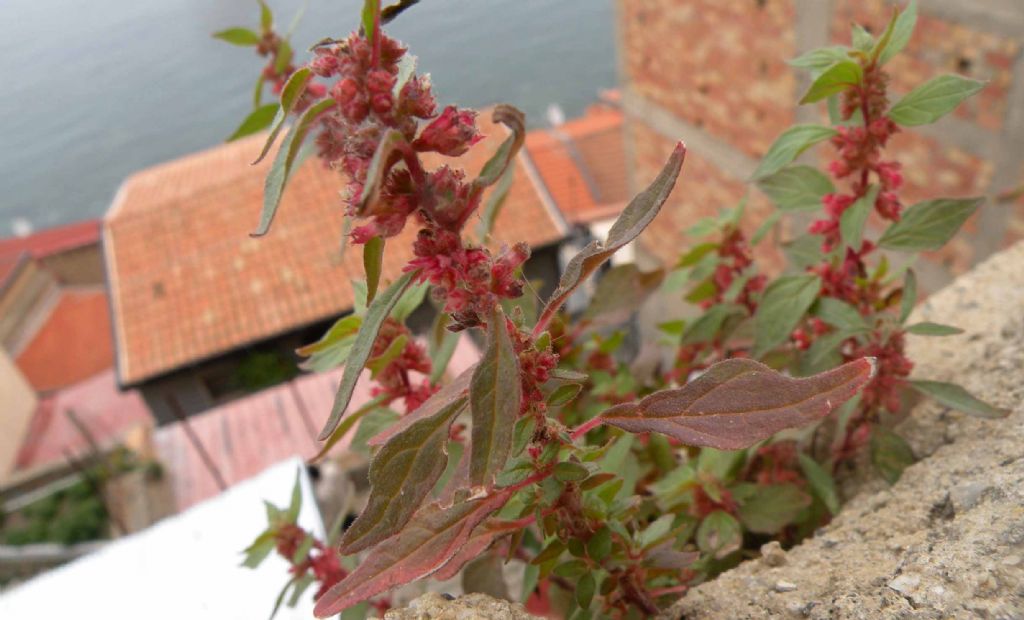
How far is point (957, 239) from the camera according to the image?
335 centimetres

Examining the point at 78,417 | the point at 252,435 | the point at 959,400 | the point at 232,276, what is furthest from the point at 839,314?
the point at 78,417

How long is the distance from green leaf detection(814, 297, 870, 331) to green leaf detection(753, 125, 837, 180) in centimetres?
22

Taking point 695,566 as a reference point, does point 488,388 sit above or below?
above

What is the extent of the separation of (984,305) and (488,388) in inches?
55.0

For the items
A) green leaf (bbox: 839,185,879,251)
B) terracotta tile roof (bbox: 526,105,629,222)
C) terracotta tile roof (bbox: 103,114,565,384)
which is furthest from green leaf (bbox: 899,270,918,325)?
terracotta tile roof (bbox: 526,105,629,222)

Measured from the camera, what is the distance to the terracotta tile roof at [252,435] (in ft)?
18.4

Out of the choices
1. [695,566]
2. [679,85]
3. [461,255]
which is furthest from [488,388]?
[679,85]

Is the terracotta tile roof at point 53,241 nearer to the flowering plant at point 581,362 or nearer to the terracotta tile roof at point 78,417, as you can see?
the terracotta tile roof at point 78,417

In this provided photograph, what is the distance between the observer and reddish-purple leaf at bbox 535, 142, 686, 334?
61 cm

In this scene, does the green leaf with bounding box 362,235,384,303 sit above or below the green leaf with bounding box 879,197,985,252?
above

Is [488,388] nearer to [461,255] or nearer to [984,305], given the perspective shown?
[461,255]

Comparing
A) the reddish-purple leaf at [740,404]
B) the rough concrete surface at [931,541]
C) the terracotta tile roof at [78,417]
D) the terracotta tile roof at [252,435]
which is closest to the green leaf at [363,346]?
the reddish-purple leaf at [740,404]

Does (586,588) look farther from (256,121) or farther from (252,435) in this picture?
(252,435)

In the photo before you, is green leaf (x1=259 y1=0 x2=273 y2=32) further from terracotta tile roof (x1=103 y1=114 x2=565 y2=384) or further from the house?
the house
